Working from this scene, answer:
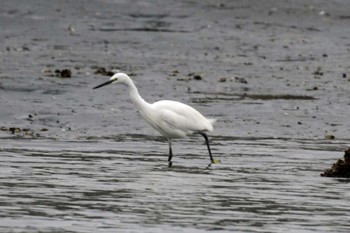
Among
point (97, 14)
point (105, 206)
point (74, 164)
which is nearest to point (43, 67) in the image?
point (97, 14)

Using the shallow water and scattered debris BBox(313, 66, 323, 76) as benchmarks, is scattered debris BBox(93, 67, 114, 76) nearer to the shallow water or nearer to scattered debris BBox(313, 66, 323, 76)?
scattered debris BBox(313, 66, 323, 76)

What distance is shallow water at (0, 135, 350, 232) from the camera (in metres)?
11.1

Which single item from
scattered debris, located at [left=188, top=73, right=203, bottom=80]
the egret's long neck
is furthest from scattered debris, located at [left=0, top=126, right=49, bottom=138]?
scattered debris, located at [left=188, top=73, right=203, bottom=80]

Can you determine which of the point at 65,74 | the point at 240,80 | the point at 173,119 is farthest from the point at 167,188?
the point at 240,80

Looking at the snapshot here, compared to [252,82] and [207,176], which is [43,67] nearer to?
[252,82]

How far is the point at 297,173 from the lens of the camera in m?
15.1

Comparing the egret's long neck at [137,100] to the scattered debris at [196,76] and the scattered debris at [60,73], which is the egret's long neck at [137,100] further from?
the scattered debris at [196,76]

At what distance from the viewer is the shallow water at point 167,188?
36.3 feet

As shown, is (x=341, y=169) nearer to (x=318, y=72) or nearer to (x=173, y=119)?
(x=173, y=119)

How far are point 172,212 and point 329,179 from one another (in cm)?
339

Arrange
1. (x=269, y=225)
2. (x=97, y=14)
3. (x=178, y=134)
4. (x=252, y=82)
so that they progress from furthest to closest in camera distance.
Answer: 1. (x=97, y=14)
2. (x=252, y=82)
3. (x=178, y=134)
4. (x=269, y=225)

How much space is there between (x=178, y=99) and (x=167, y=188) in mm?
8949

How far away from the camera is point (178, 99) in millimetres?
22312

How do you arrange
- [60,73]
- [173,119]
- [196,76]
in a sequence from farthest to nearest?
[196,76]
[60,73]
[173,119]
